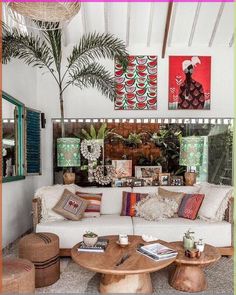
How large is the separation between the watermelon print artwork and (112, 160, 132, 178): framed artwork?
1.00m

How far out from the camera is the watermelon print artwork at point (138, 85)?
19.2 feet

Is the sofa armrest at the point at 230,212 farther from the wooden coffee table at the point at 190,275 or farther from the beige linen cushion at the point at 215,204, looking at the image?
the wooden coffee table at the point at 190,275

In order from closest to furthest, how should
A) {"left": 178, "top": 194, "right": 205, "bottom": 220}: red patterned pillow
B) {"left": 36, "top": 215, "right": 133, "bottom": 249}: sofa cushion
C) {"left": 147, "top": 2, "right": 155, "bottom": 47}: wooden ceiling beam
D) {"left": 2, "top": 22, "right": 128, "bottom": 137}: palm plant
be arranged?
1. {"left": 36, "top": 215, "right": 133, "bottom": 249}: sofa cushion
2. {"left": 178, "top": 194, "right": 205, "bottom": 220}: red patterned pillow
3. {"left": 2, "top": 22, "right": 128, "bottom": 137}: palm plant
4. {"left": 147, "top": 2, "right": 155, "bottom": 47}: wooden ceiling beam

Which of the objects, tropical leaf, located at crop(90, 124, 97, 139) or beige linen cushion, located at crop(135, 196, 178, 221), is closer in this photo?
beige linen cushion, located at crop(135, 196, 178, 221)

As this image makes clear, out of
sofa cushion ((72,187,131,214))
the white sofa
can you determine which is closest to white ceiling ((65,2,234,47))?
sofa cushion ((72,187,131,214))

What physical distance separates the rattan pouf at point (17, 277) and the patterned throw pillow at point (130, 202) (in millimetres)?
2088

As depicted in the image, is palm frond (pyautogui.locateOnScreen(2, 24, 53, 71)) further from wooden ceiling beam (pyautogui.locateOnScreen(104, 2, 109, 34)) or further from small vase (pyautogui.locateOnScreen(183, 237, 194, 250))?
small vase (pyautogui.locateOnScreen(183, 237, 194, 250))

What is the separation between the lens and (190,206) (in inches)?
170

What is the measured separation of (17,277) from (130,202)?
94.9 inches

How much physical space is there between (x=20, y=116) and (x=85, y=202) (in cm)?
172

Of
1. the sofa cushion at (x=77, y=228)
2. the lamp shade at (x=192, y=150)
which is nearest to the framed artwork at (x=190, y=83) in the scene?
the lamp shade at (x=192, y=150)

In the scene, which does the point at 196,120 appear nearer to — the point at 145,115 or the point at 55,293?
the point at 145,115

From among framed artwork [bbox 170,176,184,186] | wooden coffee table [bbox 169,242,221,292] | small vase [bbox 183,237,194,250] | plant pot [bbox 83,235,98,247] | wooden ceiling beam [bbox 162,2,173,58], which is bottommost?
wooden coffee table [bbox 169,242,221,292]

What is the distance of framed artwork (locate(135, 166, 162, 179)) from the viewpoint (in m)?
5.74
